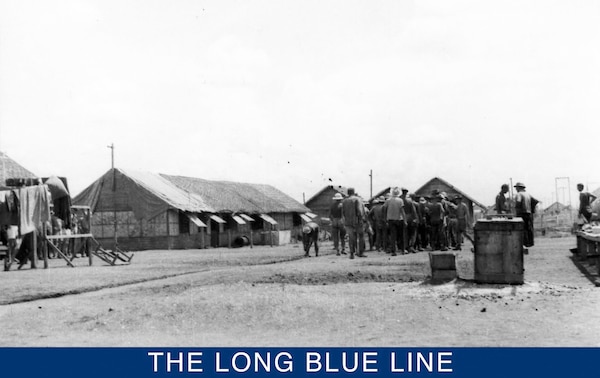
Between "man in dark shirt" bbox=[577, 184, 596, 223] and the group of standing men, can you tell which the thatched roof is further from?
"man in dark shirt" bbox=[577, 184, 596, 223]

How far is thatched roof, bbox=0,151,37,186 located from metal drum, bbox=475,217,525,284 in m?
32.9

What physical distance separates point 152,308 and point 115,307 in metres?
0.63

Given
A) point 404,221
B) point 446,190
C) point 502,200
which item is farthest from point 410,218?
point 446,190

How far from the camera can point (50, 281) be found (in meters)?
13.5

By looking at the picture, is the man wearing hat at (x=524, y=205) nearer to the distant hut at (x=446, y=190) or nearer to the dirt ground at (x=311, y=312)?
the dirt ground at (x=311, y=312)

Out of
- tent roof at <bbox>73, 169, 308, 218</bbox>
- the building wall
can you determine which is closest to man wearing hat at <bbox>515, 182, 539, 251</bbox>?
the building wall

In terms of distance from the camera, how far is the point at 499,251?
32.1 feet

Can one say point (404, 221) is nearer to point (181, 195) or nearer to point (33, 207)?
point (33, 207)

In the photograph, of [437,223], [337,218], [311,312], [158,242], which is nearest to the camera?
[311,312]

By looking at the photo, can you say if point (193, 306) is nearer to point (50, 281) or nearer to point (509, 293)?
point (509, 293)

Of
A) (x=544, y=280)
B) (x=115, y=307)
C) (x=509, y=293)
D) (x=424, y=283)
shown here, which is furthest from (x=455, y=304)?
(x=115, y=307)

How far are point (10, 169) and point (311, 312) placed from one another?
114ft

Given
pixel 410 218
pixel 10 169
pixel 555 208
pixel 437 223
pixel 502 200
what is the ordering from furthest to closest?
pixel 555 208 → pixel 10 169 → pixel 437 223 → pixel 410 218 → pixel 502 200

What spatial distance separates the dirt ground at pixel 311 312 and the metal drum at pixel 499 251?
24 cm
